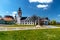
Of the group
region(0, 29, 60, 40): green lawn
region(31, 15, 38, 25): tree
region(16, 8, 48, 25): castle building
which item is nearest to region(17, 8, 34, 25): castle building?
region(16, 8, 48, 25): castle building

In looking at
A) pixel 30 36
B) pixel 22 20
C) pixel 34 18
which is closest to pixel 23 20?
pixel 22 20

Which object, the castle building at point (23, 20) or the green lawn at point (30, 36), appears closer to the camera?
the green lawn at point (30, 36)

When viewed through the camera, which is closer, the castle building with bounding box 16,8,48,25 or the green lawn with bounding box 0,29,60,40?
the green lawn with bounding box 0,29,60,40

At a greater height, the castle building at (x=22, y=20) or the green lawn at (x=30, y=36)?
the castle building at (x=22, y=20)

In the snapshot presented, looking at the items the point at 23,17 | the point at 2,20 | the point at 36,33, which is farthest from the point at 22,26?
the point at 36,33

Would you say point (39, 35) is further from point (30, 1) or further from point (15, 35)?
point (30, 1)

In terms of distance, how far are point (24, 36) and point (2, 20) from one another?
2.46 metres

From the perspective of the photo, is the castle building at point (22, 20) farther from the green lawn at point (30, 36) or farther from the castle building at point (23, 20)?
the green lawn at point (30, 36)

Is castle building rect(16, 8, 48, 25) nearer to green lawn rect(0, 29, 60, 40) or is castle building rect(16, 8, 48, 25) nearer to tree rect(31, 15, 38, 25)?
tree rect(31, 15, 38, 25)

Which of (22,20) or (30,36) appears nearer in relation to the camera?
(30,36)

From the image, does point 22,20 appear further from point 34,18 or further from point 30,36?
point 30,36

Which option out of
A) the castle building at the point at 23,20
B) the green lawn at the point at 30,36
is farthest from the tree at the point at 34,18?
the green lawn at the point at 30,36

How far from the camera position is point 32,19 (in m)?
8.72

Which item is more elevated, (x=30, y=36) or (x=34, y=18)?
(x=34, y=18)
